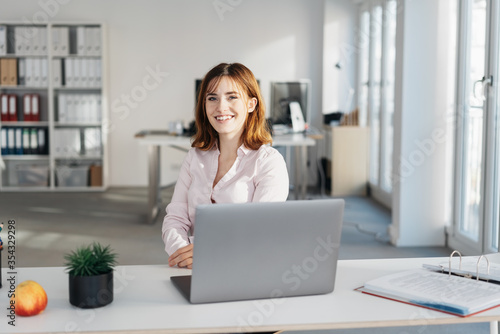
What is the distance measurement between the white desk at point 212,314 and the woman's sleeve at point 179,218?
1.21 feet

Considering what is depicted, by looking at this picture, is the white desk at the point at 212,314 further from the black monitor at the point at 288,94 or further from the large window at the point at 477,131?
the black monitor at the point at 288,94

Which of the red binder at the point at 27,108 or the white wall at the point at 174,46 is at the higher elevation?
the white wall at the point at 174,46

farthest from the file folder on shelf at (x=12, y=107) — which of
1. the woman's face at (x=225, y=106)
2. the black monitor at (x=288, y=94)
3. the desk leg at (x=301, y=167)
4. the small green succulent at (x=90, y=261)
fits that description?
the small green succulent at (x=90, y=261)

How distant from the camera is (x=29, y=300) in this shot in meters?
1.31

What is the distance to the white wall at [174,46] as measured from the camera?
7.53 meters

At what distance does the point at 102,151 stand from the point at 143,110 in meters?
0.70

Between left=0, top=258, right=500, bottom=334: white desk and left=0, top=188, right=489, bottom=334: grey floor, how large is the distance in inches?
63.3

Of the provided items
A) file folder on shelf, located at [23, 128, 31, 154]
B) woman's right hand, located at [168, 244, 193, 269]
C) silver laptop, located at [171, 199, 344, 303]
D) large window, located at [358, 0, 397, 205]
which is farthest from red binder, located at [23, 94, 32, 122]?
silver laptop, located at [171, 199, 344, 303]

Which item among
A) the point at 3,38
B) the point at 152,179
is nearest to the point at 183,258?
the point at 152,179

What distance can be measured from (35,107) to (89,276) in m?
6.46

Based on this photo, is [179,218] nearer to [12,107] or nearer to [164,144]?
[164,144]

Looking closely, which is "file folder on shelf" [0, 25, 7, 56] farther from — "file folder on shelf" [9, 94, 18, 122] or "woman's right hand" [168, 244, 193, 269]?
"woman's right hand" [168, 244, 193, 269]

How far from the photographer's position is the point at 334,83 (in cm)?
769

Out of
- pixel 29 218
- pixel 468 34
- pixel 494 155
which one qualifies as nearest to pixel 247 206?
pixel 494 155
